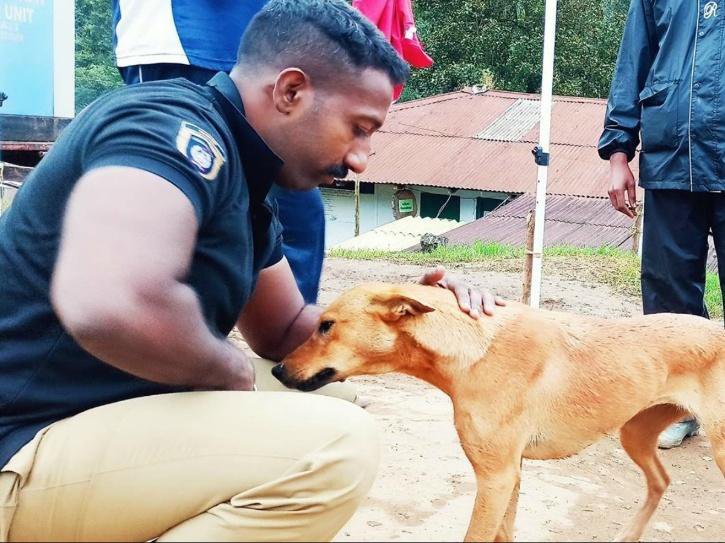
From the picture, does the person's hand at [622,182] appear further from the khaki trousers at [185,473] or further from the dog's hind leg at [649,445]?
the khaki trousers at [185,473]

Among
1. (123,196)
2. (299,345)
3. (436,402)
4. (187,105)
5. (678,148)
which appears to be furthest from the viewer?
A: (436,402)

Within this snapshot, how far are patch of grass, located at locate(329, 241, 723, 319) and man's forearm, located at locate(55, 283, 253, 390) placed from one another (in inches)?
287

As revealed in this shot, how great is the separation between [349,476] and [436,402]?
2.90 m

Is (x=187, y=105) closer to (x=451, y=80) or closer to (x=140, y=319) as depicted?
(x=140, y=319)

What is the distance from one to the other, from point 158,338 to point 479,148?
23.7m

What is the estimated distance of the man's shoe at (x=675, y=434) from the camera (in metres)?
4.47

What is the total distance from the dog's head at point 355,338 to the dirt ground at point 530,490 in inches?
22.0

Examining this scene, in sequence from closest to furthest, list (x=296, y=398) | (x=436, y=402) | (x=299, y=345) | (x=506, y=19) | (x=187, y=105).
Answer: (x=187, y=105)
(x=296, y=398)
(x=299, y=345)
(x=436, y=402)
(x=506, y=19)

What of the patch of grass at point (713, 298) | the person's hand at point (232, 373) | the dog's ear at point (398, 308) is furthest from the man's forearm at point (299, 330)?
the patch of grass at point (713, 298)

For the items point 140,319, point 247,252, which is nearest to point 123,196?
point 140,319

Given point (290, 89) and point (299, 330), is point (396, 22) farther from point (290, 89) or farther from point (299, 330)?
point (290, 89)

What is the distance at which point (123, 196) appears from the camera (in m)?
1.73

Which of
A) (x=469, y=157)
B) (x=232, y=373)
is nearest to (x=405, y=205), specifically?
(x=469, y=157)

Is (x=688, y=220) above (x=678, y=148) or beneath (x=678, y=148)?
beneath
